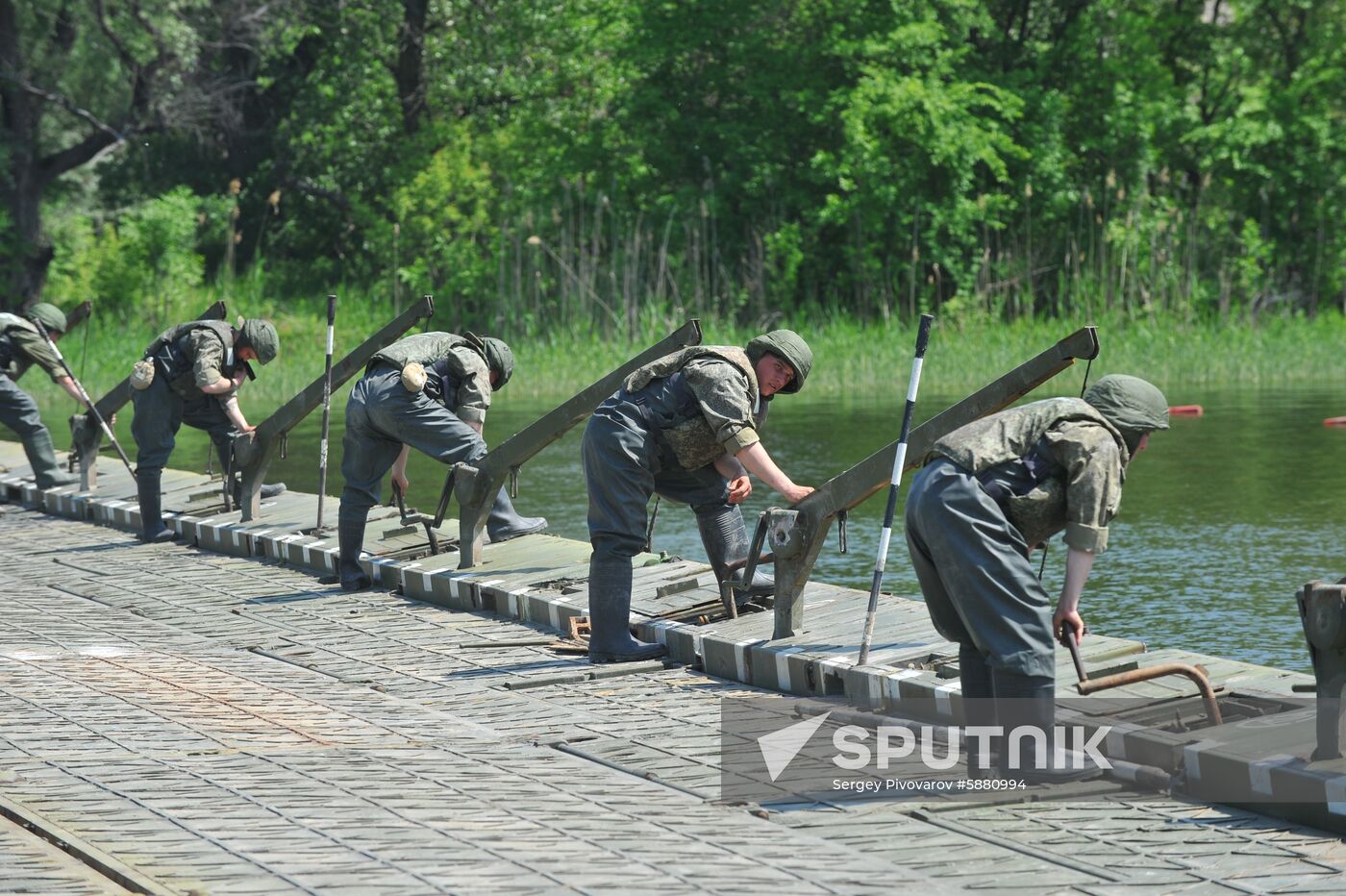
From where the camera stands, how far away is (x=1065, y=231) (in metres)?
33.2

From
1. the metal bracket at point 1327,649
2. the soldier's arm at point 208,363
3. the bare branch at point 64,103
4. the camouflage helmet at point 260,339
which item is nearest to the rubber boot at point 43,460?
the soldier's arm at point 208,363

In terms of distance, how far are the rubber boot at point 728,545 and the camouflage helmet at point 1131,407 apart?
2.90 m

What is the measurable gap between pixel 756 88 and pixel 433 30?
791cm

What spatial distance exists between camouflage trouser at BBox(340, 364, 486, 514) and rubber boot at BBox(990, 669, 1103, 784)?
522 centimetres

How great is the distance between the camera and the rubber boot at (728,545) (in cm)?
969

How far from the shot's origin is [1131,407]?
7066 millimetres

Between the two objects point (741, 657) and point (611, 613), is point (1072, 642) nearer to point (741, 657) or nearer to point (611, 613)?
point (741, 657)

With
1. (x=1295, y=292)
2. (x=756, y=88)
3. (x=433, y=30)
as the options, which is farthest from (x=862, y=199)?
(x=433, y=30)

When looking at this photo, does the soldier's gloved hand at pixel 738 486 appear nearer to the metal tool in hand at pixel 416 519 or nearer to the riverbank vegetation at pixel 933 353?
the metal tool in hand at pixel 416 519

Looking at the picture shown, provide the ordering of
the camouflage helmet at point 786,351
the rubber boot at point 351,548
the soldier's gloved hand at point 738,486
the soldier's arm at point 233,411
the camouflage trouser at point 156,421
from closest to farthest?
the camouflage helmet at point 786,351 < the soldier's gloved hand at point 738,486 < the rubber boot at point 351,548 < the camouflage trouser at point 156,421 < the soldier's arm at point 233,411

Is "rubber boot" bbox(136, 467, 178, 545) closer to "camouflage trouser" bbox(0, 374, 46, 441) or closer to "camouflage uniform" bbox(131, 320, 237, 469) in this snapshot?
"camouflage uniform" bbox(131, 320, 237, 469)

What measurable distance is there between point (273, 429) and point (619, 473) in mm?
5124

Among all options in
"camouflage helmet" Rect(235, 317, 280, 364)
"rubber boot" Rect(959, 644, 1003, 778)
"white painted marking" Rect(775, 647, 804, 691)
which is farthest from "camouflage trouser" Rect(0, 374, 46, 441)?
"rubber boot" Rect(959, 644, 1003, 778)

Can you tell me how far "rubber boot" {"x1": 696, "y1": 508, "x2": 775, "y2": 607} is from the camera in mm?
9688
